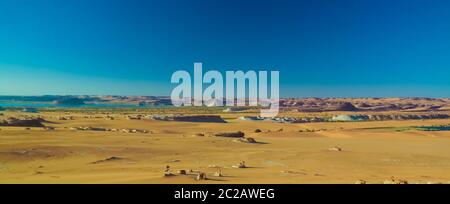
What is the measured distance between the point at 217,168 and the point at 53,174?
17.3 ft

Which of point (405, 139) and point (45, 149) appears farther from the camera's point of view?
point (405, 139)

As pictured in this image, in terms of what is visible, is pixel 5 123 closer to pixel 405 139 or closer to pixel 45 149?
pixel 45 149

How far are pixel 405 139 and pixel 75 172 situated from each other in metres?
29.4

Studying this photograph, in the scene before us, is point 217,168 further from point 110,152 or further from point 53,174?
point 110,152

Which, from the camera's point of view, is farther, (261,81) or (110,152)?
(261,81)
